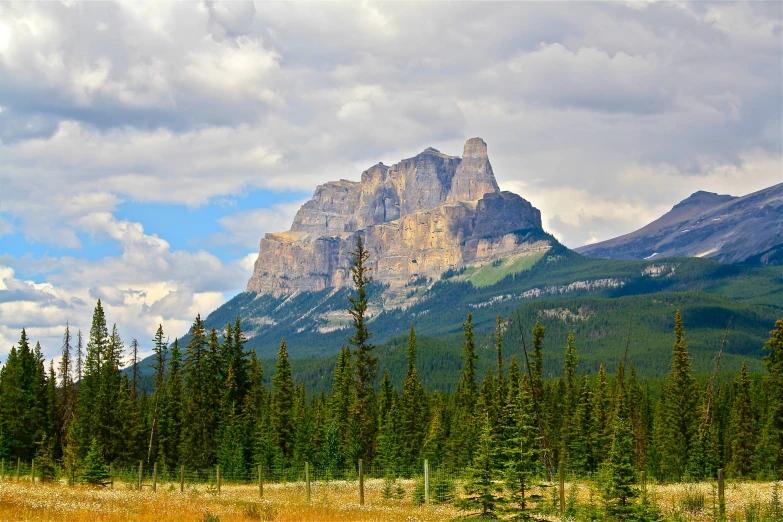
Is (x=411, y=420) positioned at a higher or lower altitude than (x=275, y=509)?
higher

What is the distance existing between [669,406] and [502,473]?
68.0 metres

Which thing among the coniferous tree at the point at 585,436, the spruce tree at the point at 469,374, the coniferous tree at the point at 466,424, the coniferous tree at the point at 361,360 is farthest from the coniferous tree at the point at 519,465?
the spruce tree at the point at 469,374

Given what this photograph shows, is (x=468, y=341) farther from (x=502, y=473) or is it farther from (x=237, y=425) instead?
(x=502, y=473)

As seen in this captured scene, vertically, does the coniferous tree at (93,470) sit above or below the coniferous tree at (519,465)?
below

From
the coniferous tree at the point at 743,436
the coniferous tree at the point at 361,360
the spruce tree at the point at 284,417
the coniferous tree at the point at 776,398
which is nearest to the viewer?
the coniferous tree at the point at 361,360

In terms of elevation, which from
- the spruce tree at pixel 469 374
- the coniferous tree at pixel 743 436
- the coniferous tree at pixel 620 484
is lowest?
the coniferous tree at pixel 743 436

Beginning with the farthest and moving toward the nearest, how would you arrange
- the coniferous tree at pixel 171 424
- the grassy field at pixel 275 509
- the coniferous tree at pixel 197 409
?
the coniferous tree at pixel 171 424
the coniferous tree at pixel 197 409
the grassy field at pixel 275 509

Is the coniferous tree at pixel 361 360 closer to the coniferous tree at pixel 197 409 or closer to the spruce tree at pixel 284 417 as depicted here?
the spruce tree at pixel 284 417

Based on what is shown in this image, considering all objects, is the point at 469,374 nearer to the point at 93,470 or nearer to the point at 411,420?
the point at 411,420

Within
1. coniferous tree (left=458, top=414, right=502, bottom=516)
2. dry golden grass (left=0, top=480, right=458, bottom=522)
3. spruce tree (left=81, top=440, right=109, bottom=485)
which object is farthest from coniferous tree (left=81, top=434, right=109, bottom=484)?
coniferous tree (left=458, top=414, right=502, bottom=516)

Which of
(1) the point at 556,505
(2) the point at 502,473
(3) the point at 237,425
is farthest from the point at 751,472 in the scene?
(2) the point at 502,473

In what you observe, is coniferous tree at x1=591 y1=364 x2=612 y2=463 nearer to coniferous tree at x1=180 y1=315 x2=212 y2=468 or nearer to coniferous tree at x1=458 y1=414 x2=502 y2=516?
coniferous tree at x1=180 y1=315 x2=212 y2=468

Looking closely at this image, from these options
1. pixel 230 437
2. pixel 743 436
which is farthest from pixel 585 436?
pixel 230 437

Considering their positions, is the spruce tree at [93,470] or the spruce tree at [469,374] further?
the spruce tree at [469,374]
